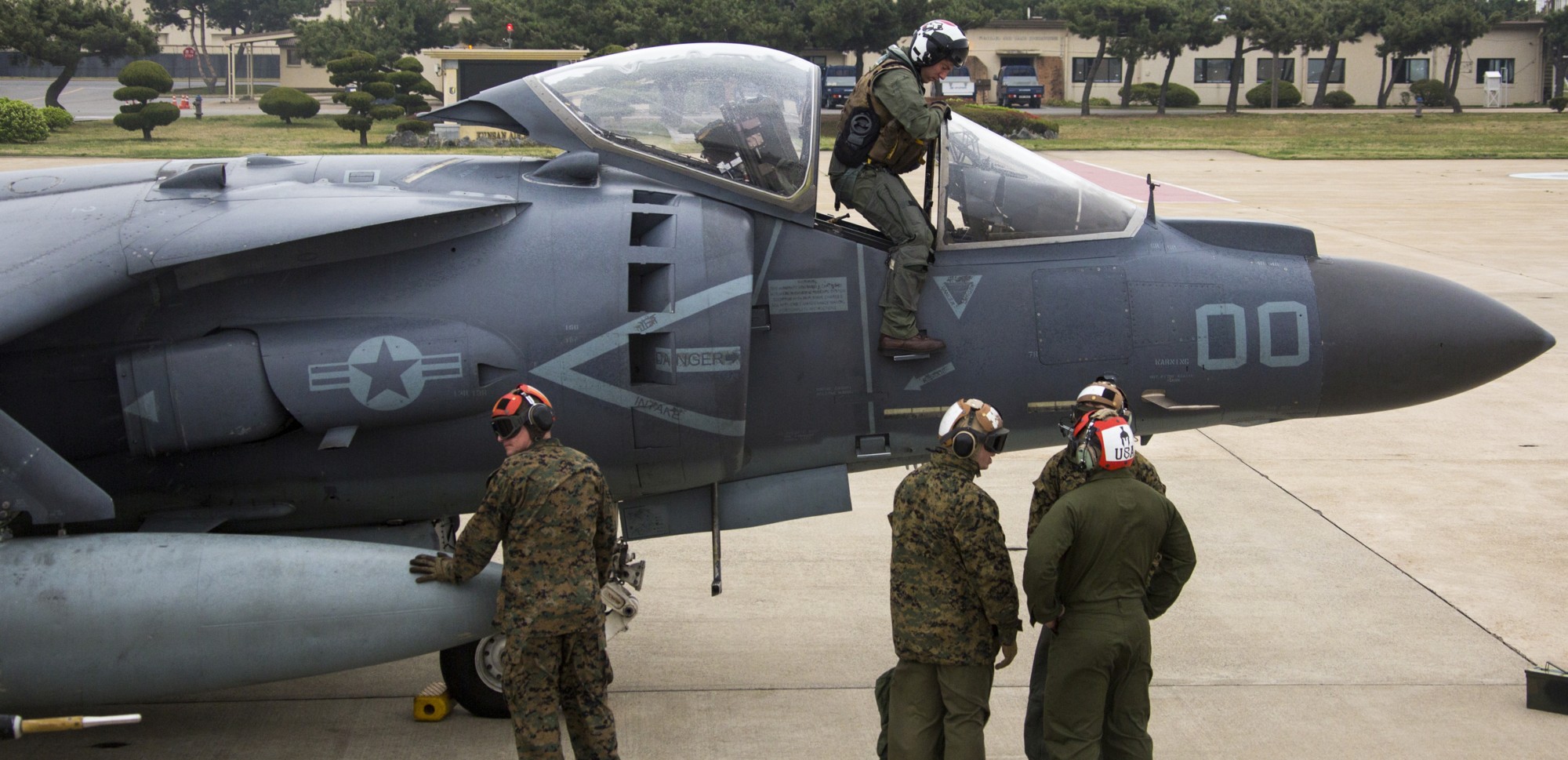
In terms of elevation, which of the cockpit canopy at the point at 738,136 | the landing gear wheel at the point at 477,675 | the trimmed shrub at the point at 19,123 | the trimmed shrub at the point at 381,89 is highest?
the trimmed shrub at the point at 381,89

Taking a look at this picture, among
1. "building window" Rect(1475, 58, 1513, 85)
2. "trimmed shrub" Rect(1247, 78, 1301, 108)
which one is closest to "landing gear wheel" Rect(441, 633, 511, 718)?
"trimmed shrub" Rect(1247, 78, 1301, 108)

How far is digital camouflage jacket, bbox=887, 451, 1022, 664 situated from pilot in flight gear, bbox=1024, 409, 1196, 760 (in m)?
0.16

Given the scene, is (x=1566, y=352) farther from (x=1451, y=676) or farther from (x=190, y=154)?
(x=190, y=154)

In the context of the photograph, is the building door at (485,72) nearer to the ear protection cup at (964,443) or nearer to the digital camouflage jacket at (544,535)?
the digital camouflage jacket at (544,535)

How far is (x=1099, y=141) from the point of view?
134ft

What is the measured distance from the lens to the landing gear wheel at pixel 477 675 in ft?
19.6

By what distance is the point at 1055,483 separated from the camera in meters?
5.30

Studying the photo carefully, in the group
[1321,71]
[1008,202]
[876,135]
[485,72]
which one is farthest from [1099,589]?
[1321,71]

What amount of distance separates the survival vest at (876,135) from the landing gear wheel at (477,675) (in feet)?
8.75

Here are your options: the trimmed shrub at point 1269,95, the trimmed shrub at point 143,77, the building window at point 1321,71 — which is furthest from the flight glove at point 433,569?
the building window at point 1321,71

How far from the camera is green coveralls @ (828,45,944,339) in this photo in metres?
5.94

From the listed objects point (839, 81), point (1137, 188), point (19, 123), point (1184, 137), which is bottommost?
point (1137, 188)

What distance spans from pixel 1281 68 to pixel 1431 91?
9.64 meters

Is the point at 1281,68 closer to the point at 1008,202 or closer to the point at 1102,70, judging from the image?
the point at 1102,70
